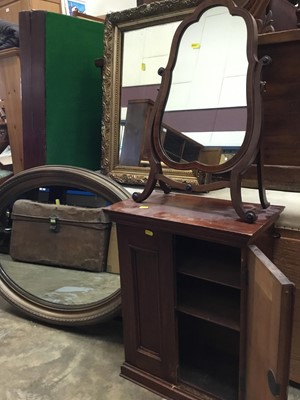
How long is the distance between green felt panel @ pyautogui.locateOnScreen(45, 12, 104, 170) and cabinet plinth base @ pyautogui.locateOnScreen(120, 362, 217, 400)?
1.14 m

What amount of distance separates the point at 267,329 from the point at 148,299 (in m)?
0.52

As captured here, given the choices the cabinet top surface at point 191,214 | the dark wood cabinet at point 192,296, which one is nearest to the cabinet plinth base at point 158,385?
the dark wood cabinet at point 192,296

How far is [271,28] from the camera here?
123 centimetres

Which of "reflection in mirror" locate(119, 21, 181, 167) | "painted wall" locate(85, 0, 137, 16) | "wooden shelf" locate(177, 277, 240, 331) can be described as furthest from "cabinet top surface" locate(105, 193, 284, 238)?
"painted wall" locate(85, 0, 137, 16)

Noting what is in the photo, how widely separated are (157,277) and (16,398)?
679 millimetres

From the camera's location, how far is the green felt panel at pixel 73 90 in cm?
185

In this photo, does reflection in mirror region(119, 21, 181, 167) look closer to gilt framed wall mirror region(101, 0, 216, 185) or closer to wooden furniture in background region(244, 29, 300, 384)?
gilt framed wall mirror region(101, 0, 216, 185)

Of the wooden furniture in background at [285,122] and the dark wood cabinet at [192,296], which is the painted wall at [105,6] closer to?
the wooden furniture in background at [285,122]

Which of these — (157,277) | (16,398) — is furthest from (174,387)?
(16,398)

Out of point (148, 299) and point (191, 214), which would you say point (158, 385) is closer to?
point (148, 299)

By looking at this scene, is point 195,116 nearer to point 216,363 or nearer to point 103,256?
point 103,256

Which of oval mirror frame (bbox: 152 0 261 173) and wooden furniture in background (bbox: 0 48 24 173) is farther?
wooden furniture in background (bbox: 0 48 24 173)

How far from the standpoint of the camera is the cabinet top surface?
1.01 meters

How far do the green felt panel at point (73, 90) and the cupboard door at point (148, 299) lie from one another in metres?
0.89
